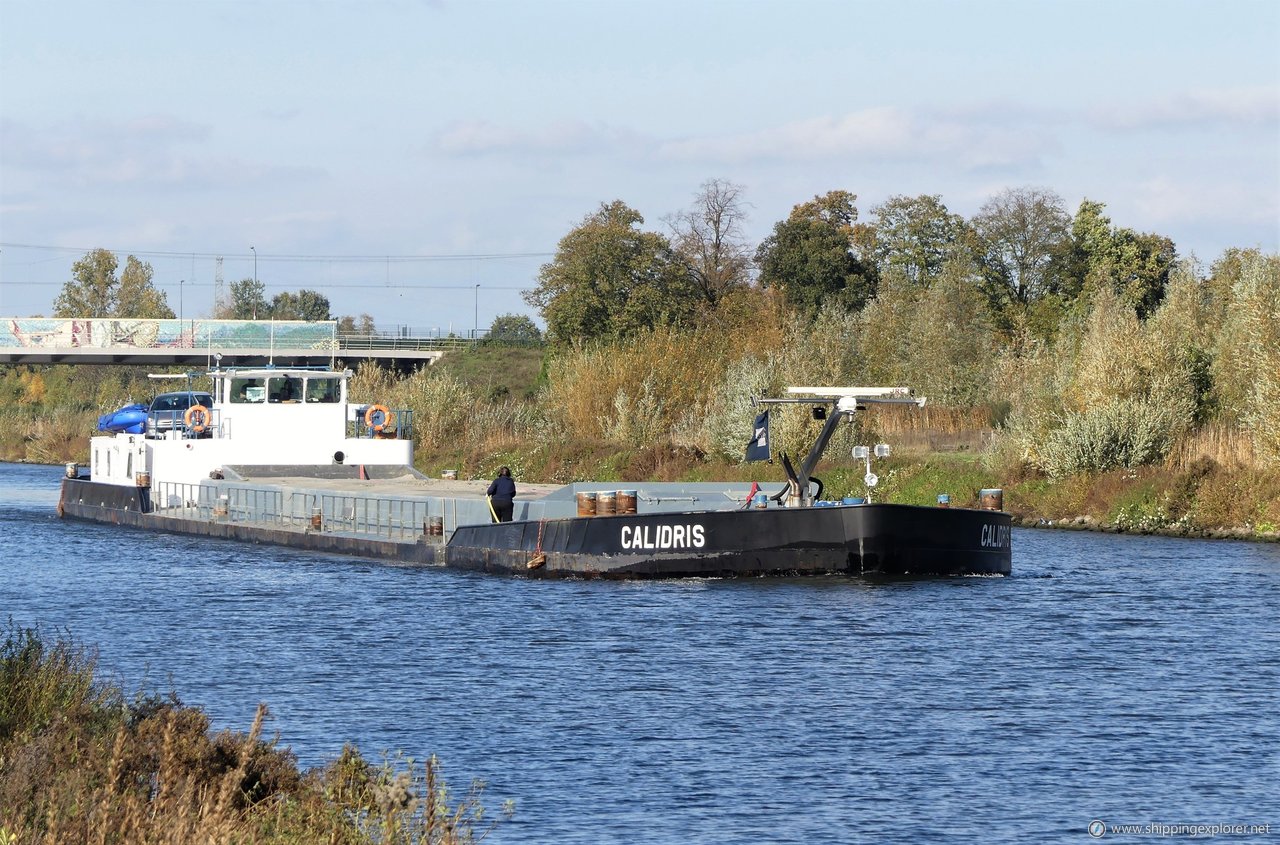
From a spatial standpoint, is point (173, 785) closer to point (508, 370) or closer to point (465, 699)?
point (465, 699)

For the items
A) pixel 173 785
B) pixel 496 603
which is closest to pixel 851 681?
pixel 496 603

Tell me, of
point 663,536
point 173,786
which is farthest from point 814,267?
point 173,786

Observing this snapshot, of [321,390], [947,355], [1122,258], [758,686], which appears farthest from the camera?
[1122,258]

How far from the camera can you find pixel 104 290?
171250 mm

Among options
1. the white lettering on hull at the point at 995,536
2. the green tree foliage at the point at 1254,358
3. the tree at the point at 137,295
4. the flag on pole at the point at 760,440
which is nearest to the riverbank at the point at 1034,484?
the green tree foliage at the point at 1254,358

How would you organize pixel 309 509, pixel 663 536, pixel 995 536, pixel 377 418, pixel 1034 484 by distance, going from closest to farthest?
pixel 663 536 → pixel 995 536 → pixel 309 509 → pixel 377 418 → pixel 1034 484

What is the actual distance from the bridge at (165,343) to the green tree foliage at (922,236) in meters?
34.4

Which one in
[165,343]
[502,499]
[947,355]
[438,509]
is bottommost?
[438,509]

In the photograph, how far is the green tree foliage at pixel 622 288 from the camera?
324 feet

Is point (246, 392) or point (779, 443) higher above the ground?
point (246, 392)

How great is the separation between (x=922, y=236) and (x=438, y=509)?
227 feet

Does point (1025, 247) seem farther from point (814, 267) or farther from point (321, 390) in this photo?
point (321, 390)

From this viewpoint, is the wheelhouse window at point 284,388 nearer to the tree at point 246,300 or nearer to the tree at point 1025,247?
the tree at point 1025,247

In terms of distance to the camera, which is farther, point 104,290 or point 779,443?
point 104,290
